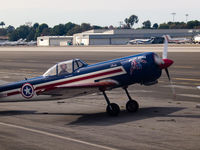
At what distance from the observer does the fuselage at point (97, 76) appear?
51.0 ft

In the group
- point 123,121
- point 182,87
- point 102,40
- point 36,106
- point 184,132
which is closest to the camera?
point 184,132

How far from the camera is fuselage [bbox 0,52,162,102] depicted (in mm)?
15531

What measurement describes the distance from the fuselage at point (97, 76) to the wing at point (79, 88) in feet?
A: 0.81

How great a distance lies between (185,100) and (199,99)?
78 centimetres

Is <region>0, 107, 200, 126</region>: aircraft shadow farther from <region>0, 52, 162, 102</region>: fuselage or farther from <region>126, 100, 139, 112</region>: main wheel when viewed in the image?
<region>0, 52, 162, 102</region>: fuselage

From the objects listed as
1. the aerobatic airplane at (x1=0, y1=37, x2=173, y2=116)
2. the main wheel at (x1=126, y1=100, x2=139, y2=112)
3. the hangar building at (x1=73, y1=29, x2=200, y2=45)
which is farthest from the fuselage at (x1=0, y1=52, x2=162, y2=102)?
the hangar building at (x1=73, y1=29, x2=200, y2=45)

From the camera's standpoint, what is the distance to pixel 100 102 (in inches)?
775

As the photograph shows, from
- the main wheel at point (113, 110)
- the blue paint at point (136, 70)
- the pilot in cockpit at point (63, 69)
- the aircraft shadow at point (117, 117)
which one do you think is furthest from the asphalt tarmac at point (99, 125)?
the pilot in cockpit at point (63, 69)

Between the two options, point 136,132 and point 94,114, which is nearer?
point 136,132

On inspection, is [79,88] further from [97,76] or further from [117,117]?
[117,117]

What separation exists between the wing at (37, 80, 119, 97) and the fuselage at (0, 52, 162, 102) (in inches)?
9.7

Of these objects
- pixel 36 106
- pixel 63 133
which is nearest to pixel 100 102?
pixel 36 106

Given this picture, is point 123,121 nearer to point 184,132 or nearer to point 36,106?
point 184,132

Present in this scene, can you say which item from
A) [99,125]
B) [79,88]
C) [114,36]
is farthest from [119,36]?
[99,125]
